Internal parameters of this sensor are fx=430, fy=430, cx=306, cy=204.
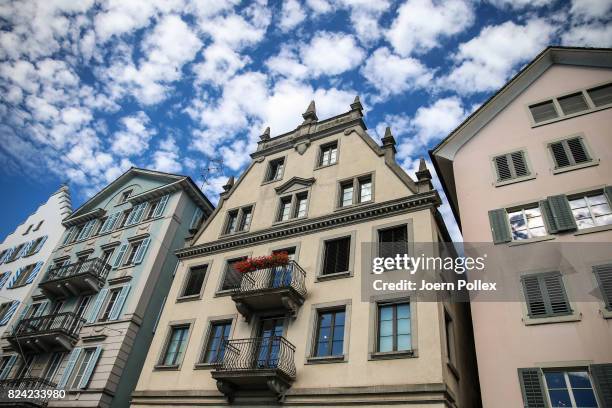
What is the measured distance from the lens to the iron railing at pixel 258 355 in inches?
656

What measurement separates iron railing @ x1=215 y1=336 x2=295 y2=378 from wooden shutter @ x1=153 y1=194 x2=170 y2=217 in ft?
47.0

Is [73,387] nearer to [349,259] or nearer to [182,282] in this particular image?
[182,282]

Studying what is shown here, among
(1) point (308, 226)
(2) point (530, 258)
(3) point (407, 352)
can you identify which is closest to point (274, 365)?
(3) point (407, 352)

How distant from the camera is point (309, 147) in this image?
25.2 meters

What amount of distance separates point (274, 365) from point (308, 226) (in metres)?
6.78

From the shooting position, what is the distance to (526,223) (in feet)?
54.5

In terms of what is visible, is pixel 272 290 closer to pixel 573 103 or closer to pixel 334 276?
pixel 334 276

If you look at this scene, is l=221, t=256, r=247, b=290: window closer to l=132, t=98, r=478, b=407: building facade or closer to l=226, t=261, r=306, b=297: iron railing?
l=132, t=98, r=478, b=407: building facade

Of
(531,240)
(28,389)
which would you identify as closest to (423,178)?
(531,240)

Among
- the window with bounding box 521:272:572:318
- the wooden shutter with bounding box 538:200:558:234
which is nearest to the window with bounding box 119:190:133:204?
the wooden shutter with bounding box 538:200:558:234

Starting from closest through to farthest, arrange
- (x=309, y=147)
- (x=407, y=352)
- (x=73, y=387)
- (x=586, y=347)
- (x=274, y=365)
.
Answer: (x=586, y=347) < (x=407, y=352) < (x=274, y=365) < (x=73, y=387) < (x=309, y=147)

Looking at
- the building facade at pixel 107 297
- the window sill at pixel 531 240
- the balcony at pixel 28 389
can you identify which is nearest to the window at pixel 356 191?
the window sill at pixel 531 240

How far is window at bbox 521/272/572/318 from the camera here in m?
14.2

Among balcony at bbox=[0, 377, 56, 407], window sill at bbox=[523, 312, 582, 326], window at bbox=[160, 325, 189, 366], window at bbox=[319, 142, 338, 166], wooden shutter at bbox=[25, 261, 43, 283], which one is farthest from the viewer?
wooden shutter at bbox=[25, 261, 43, 283]
